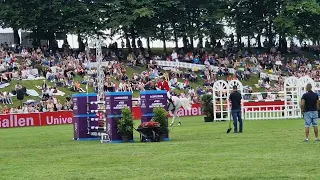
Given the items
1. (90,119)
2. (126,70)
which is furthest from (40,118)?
(90,119)

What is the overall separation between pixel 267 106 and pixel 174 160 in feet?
91.7

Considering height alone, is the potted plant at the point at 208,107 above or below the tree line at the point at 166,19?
below

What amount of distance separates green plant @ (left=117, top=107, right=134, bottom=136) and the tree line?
41399mm

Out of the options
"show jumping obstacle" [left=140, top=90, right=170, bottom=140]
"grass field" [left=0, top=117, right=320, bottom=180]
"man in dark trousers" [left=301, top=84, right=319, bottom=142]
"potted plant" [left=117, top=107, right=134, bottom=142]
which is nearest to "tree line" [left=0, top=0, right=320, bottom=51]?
"show jumping obstacle" [left=140, top=90, right=170, bottom=140]

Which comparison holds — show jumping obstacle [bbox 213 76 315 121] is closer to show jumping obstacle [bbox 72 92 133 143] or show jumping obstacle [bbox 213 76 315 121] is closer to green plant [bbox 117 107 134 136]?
show jumping obstacle [bbox 72 92 133 143]

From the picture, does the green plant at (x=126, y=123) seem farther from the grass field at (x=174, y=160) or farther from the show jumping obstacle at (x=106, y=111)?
the grass field at (x=174, y=160)

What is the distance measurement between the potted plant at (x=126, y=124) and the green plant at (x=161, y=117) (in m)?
0.88

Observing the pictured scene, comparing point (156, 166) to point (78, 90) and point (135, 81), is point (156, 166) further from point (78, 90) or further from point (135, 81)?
point (135, 81)

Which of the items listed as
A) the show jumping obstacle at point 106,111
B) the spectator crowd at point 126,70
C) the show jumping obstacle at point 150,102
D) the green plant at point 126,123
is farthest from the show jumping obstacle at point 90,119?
the spectator crowd at point 126,70

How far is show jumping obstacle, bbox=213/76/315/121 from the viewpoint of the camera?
45312mm

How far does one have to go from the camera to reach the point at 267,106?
4666 cm

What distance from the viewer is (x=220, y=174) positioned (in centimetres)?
1606

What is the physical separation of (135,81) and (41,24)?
13.5 metres

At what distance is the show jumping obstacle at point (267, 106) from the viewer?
45312 mm
